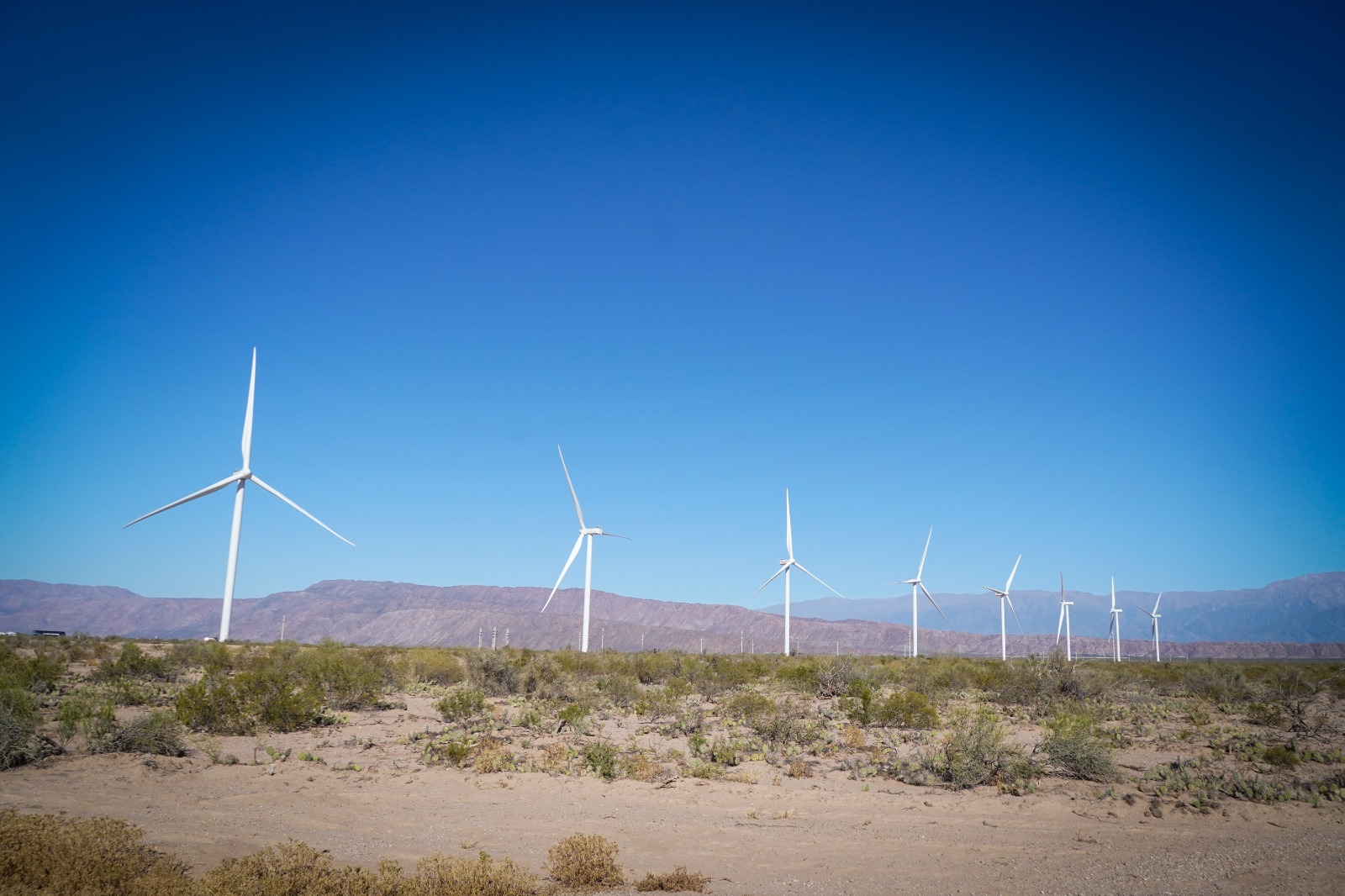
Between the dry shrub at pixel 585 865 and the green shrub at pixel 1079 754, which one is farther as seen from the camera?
the green shrub at pixel 1079 754

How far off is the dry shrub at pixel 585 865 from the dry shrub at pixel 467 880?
0.52m

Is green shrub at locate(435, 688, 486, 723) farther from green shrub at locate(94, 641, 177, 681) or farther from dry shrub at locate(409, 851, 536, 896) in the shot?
green shrub at locate(94, 641, 177, 681)

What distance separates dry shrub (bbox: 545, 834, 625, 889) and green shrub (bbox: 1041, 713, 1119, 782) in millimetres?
10964

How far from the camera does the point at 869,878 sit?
34.6 ft

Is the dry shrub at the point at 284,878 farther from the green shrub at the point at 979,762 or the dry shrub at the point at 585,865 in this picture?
the green shrub at the point at 979,762

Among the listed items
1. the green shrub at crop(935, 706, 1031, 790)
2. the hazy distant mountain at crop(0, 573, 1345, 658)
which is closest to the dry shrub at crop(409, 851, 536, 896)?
the green shrub at crop(935, 706, 1031, 790)

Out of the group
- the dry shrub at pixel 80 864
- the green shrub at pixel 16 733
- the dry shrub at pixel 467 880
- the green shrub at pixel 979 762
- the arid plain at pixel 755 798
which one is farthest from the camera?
the green shrub at pixel 979 762

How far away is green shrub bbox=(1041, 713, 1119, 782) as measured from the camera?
16375mm

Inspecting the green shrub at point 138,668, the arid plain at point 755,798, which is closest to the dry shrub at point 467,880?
the arid plain at point 755,798

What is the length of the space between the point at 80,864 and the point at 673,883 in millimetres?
6446

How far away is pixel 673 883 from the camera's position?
9.93 m

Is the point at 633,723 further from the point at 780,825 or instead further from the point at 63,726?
the point at 63,726

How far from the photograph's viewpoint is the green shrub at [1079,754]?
16.4m

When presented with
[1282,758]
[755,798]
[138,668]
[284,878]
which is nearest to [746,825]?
[755,798]
